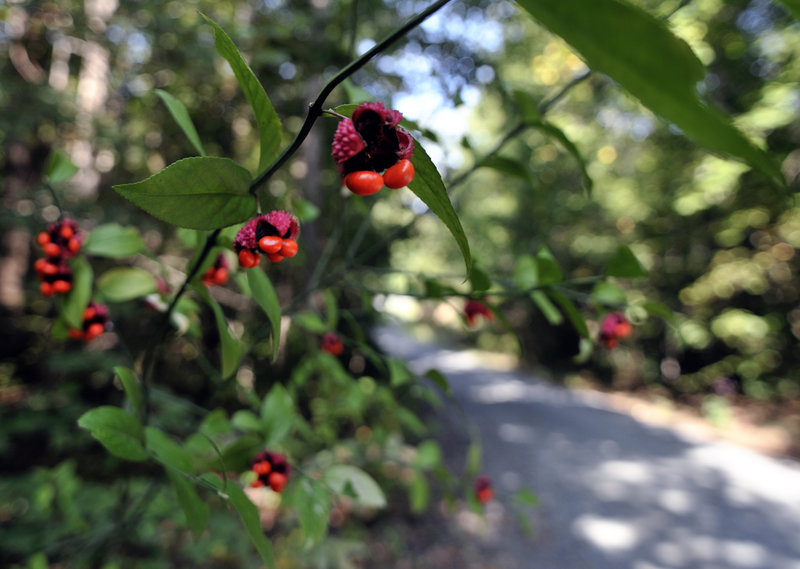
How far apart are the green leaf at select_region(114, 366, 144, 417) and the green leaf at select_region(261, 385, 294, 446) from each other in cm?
21

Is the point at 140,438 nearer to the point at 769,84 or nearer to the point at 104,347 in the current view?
the point at 104,347

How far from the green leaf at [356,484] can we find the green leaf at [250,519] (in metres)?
0.31

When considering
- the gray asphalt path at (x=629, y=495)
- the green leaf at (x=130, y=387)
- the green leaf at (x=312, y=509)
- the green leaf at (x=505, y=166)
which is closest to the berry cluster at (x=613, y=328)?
the green leaf at (x=505, y=166)

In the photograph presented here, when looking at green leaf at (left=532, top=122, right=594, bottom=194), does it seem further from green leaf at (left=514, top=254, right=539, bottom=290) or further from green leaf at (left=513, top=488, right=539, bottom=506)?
green leaf at (left=513, top=488, right=539, bottom=506)

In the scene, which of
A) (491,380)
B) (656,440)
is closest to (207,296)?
(656,440)

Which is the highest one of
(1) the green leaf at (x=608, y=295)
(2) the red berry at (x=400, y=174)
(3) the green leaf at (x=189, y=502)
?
(1) the green leaf at (x=608, y=295)

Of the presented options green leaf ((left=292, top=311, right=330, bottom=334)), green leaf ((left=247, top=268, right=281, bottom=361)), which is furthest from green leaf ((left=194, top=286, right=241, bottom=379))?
green leaf ((left=292, top=311, right=330, bottom=334))

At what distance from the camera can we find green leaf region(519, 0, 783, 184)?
16 centimetres

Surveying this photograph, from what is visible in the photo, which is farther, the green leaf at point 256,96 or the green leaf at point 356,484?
the green leaf at point 356,484

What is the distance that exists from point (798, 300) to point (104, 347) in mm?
9289

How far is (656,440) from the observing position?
18.8ft

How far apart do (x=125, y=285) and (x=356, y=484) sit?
0.55m

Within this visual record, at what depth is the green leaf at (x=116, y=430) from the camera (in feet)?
1.53

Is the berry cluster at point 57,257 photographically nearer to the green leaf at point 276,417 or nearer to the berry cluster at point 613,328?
the green leaf at point 276,417
